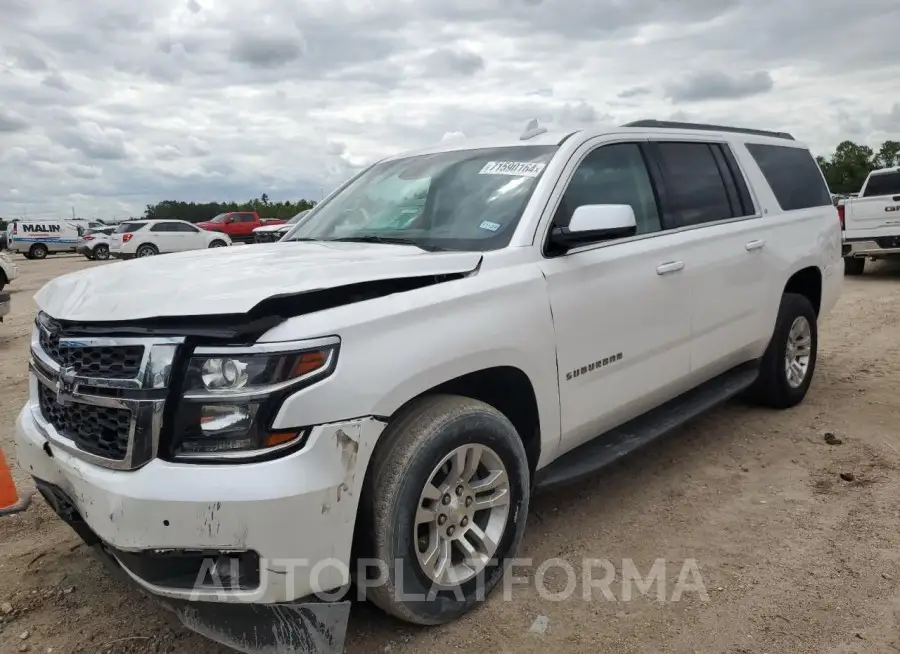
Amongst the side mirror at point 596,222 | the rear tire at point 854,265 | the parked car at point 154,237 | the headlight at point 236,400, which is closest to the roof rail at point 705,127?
the side mirror at point 596,222

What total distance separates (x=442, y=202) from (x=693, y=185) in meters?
1.62

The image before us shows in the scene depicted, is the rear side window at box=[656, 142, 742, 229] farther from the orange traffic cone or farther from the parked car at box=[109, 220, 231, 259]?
the parked car at box=[109, 220, 231, 259]

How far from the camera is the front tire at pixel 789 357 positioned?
4.91m

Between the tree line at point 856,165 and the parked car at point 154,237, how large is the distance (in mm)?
63471

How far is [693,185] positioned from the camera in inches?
167

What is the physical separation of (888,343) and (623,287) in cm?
537

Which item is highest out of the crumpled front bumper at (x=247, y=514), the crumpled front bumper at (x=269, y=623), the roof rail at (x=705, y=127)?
the roof rail at (x=705, y=127)

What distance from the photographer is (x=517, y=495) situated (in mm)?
2918

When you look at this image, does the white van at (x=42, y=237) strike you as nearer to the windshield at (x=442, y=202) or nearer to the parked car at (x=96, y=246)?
the parked car at (x=96, y=246)

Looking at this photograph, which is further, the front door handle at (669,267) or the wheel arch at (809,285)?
the wheel arch at (809,285)

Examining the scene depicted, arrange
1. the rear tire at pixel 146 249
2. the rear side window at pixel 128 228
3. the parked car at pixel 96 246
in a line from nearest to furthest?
the rear tire at pixel 146 249, the rear side window at pixel 128 228, the parked car at pixel 96 246

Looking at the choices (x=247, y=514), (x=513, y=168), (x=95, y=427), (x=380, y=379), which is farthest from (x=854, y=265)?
Result: (x=95, y=427)

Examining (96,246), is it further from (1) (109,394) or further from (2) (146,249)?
(1) (109,394)

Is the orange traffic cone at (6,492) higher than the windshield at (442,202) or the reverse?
the reverse
